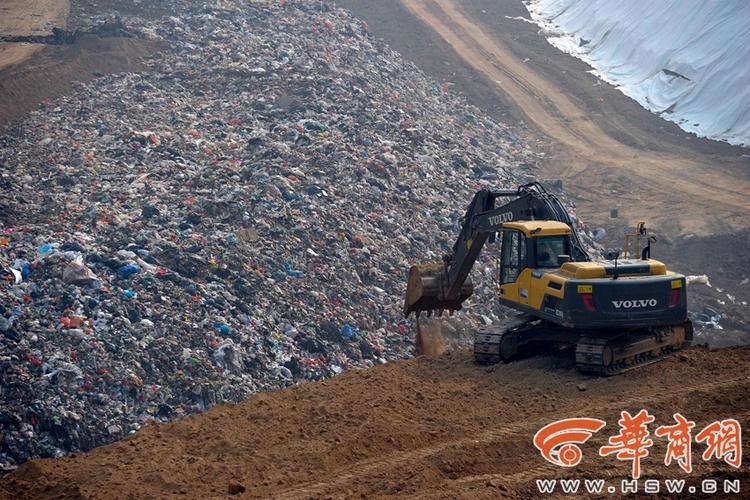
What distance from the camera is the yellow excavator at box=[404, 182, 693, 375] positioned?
9.67 metres

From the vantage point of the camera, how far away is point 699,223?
770 inches

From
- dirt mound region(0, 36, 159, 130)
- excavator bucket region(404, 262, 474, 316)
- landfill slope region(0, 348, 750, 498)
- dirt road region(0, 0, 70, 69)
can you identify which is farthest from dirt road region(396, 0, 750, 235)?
dirt road region(0, 0, 70, 69)

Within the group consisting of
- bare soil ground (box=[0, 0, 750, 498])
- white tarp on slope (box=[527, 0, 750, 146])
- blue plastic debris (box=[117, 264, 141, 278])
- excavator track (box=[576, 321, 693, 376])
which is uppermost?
white tarp on slope (box=[527, 0, 750, 146])

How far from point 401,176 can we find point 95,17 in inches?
500

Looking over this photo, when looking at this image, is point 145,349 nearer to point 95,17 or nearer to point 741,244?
point 741,244

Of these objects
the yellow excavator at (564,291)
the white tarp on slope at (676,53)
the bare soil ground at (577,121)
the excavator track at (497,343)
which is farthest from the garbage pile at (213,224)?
the white tarp on slope at (676,53)

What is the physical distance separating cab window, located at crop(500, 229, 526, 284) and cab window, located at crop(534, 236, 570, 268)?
0.19m

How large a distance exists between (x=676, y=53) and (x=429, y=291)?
19.8 metres

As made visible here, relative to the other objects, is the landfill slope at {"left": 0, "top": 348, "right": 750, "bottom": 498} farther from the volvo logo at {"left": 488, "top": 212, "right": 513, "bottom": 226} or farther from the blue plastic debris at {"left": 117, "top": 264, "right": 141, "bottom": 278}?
the blue plastic debris at {"left": 117, "top": 264, "right": 141, "bottom": 278}

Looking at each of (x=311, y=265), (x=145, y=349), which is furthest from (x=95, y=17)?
(x=145, y=349)

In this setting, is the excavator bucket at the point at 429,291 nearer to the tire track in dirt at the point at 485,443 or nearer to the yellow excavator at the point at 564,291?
the yellow excavator at the point at 564,291

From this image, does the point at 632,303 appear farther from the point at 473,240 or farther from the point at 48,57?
the point at 48,57

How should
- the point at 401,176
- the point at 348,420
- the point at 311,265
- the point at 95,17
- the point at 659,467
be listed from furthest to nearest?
the point at 95,17, the point at 401,176, the point at 311,265, the point at 348,420, the point at 659,467

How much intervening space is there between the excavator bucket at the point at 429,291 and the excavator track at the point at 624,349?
6.46ft
